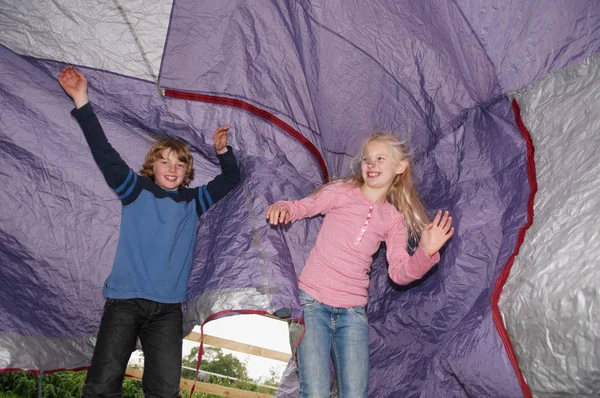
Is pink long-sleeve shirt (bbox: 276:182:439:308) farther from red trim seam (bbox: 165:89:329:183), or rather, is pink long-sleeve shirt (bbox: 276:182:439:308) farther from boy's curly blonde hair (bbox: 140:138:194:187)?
boy's curly blonde hair (bbox: 140:138:194:187)

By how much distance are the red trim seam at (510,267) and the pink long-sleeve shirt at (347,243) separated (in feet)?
1.00

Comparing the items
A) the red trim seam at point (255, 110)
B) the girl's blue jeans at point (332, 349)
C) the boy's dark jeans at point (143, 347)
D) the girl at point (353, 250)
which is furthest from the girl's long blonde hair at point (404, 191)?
the boy's dark jeans at point (143, 347)

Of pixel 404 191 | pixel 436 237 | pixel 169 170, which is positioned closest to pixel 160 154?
pixel 169 170

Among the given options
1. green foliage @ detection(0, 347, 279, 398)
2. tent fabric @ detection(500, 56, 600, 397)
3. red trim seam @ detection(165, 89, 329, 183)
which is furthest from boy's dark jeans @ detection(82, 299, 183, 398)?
tent fabric @ detection(500, 56, 600, 397)

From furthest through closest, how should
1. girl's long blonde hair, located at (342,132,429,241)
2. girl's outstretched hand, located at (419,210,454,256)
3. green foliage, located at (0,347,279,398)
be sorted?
green foliage, located at (0,347,279,398) < girl's long blonde hair, located at (342,132,429,241) < girl's outstretched hand, located at (419,210,454,256)

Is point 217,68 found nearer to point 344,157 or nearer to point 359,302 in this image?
point 344,157

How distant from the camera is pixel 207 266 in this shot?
200 centimetres

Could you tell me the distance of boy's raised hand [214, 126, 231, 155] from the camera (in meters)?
2.02

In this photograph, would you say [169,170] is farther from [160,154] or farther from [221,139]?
[221,139]

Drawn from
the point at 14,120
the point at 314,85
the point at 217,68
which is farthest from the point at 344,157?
the point at 14,120

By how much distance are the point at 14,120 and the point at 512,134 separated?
1.52 m

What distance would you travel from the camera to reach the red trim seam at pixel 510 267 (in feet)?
4.84

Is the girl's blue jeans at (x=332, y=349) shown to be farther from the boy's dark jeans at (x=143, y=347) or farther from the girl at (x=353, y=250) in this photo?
the boy's dark jeans at (x=143, y=347)

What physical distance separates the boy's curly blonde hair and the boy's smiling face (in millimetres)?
11
